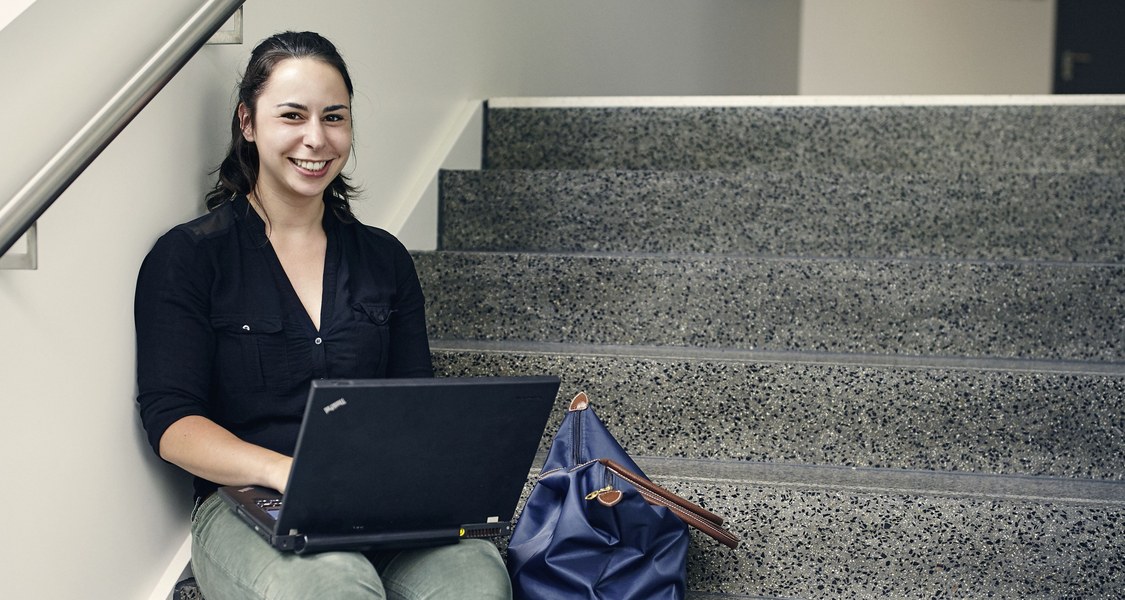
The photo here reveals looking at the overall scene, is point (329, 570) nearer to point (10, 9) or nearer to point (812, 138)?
point (10, 9)

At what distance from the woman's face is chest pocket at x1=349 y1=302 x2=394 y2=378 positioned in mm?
180

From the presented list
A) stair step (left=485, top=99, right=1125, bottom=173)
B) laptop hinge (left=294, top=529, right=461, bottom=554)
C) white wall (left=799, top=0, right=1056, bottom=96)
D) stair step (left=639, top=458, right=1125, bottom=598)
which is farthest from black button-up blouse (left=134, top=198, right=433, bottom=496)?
white wall (left=799, top=0, right=1056, bottom=96)

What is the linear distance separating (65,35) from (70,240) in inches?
9.1

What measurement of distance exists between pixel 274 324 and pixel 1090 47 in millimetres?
5013

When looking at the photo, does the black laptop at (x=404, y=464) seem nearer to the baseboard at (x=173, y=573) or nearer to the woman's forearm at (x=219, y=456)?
the woman's forearm at (x=219, y=456)

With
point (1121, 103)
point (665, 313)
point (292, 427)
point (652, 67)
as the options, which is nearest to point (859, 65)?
point (652, 67)

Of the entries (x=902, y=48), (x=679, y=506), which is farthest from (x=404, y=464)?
→ (x=902, y=48)

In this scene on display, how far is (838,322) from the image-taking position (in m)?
1.93

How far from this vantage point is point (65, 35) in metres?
1.12

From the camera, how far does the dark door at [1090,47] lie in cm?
520

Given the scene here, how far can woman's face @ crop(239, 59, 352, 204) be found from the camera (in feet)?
4.63

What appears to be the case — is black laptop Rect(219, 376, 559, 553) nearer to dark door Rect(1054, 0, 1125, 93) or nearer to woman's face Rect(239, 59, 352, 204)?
woman's face Rect(239, 59, 352, 204)

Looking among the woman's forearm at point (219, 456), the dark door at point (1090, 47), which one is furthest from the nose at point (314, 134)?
the dark door at point (1090, 47)

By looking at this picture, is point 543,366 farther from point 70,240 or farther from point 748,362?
point 70,240
